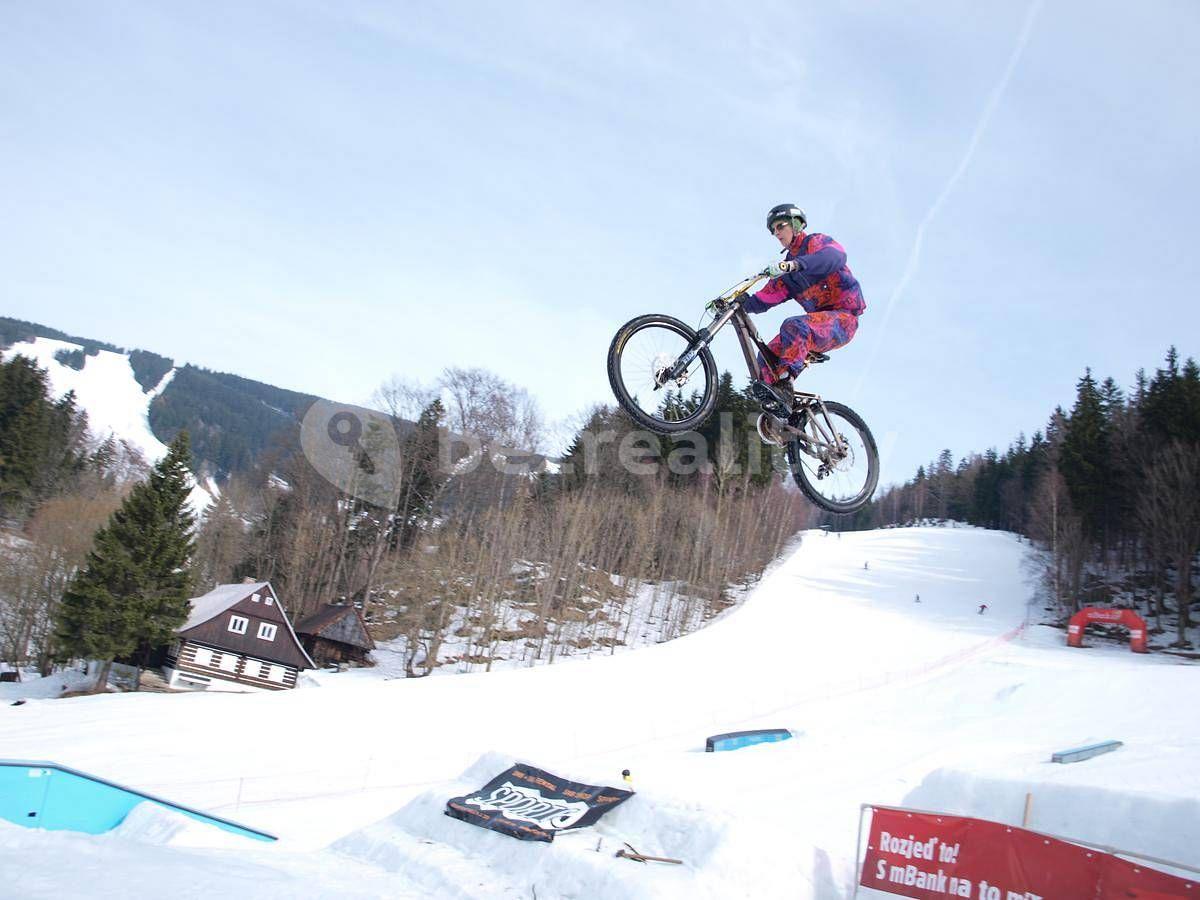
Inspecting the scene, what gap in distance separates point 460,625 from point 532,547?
22.1ft

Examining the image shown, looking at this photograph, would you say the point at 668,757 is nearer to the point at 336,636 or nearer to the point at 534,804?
the point at 534,804

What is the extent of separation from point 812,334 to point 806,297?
366 millimetres

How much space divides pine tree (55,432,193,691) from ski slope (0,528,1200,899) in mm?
4395

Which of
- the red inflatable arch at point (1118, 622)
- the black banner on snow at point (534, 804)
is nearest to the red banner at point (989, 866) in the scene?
the black banner on snow at point (534, 804)

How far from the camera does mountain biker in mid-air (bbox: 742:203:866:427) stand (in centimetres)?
756

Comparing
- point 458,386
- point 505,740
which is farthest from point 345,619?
point 505,740

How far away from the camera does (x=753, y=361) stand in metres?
8.02

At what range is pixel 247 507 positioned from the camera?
71750 millimetres

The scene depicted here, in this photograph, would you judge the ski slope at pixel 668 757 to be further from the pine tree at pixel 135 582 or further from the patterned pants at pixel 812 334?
the patterned pants at pixel 812 334

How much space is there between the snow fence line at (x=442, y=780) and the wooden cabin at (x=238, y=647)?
2071 centimetres

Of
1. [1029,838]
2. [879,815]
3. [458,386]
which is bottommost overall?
[879,815]

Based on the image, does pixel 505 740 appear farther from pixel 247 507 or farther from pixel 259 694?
pixel 247 507

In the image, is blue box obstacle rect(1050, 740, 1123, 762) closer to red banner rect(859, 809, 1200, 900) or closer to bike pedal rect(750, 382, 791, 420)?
red banner rect(859, 809, 1200, 900)

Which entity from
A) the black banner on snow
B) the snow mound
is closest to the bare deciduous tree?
the black banner on snow
